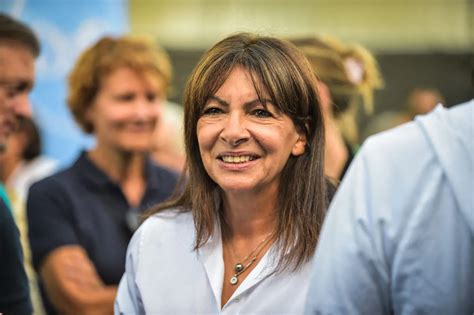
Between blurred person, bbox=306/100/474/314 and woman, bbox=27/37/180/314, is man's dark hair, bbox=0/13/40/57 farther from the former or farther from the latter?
blurred person, bbox=306/100/474/314

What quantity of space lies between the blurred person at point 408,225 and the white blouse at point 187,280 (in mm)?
549

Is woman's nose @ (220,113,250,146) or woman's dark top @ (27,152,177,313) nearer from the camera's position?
woman's nose @ (220,113,250,146)

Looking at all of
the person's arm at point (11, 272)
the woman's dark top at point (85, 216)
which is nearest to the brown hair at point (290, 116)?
the person's arm at point (11, 272)

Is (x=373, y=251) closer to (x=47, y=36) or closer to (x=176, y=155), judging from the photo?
(x=47, y=36)

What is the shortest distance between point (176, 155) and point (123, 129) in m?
1.35

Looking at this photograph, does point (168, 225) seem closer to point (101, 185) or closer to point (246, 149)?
point (246, 149)

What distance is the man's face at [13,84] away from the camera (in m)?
2.34

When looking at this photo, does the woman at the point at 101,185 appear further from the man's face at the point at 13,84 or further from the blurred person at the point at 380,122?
the blurred person at the point at 380,122

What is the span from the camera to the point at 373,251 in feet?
4.10

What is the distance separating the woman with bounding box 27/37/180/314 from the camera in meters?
2.60

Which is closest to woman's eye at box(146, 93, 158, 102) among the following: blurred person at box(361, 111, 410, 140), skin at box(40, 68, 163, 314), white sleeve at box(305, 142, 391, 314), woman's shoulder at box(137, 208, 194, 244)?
skin at box(40, 68, 163, 314)

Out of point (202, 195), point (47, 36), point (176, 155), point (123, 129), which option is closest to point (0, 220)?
point (202, 195)

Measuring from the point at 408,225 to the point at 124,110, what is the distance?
1872 mm

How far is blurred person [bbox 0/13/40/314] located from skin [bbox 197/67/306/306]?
1.82 ft
